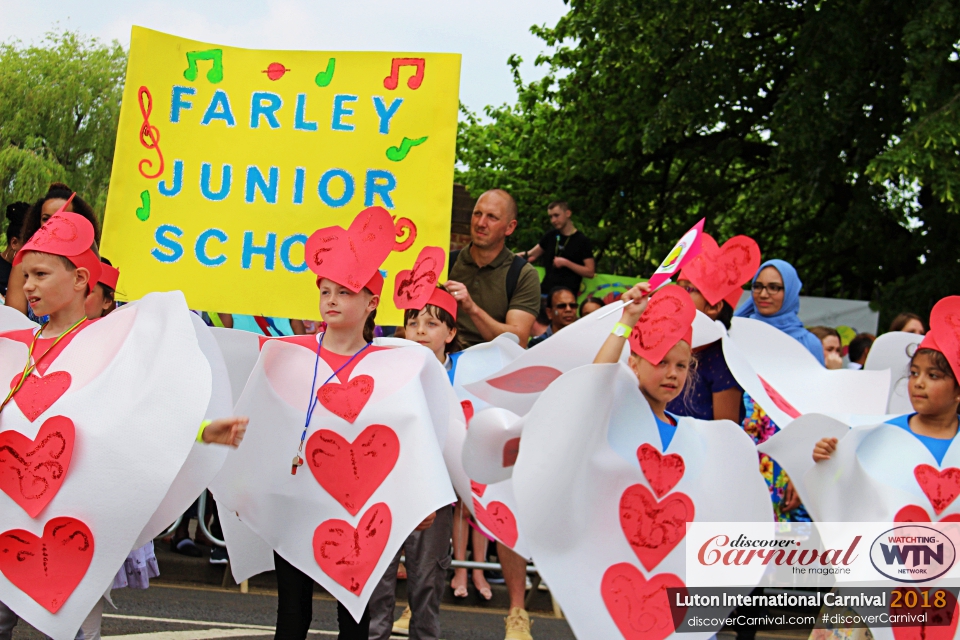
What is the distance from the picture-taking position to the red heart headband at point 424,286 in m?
5.04

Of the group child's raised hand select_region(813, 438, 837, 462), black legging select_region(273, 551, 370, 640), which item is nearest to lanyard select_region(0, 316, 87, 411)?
black legging select_region(273, 551, 370, 640)

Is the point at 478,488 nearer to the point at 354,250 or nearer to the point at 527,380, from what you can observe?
the point at 527,380

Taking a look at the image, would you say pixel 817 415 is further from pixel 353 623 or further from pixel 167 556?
pixel 167 556

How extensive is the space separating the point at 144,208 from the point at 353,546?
2.58 metres

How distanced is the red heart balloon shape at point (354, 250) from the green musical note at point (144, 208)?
1889mm

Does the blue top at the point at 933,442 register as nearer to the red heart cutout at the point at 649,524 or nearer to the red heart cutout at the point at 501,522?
the red heart cutout at the point at 649,524

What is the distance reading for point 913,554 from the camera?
13.7ft

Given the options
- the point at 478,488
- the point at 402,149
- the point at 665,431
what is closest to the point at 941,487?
the point at 665,431

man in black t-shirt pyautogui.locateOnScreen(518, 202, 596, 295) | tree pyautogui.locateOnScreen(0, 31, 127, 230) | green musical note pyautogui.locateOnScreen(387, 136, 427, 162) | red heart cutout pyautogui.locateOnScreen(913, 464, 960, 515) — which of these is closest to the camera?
red heart cutout pyautogui.locateOnScreen(913, 464, 960, 515)

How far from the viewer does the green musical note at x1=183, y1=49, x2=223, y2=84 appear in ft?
19.4

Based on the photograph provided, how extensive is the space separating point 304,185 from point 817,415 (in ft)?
9.62

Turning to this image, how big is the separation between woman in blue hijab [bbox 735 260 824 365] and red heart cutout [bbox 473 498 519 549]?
6.02 ft

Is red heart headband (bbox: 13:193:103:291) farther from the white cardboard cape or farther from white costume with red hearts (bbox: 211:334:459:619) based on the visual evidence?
the white cardboard cape

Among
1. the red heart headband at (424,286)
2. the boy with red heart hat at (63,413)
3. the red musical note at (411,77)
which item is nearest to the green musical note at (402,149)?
the red musical note at (411,77)
